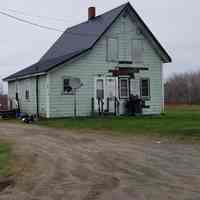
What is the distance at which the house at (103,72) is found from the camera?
23.2 metres

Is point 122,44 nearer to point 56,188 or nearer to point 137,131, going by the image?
point 137,131

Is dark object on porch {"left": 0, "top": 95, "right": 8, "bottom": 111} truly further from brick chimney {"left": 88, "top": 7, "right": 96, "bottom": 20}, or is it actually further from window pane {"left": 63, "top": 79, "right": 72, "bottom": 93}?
brick chimney {"left": 88, "top": 7, "right": 96, "bottom": 20}

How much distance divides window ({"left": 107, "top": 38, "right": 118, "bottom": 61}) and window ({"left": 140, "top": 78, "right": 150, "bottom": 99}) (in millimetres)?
2524

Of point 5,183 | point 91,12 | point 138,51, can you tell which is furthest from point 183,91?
point 5,183

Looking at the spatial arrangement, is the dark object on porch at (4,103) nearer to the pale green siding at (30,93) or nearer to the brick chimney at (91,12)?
the pale green siding at (30,93)

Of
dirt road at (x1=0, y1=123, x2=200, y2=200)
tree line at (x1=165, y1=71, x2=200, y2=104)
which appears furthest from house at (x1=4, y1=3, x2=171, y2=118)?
tree line at (x1=165, y1=71, x2=200, y2=104)

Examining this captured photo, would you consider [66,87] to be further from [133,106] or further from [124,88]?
[133,106]

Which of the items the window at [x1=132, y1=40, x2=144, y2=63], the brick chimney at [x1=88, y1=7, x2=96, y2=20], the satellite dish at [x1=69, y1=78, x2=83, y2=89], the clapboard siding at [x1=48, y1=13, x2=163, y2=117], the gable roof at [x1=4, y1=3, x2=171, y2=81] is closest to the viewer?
the satellite dish at [x1=69, y1=78, x2=83, y2=89]

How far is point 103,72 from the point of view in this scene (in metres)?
24.5

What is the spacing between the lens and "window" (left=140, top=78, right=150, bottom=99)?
85.0 feet

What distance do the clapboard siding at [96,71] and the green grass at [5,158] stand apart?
10.1m

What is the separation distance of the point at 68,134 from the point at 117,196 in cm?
933

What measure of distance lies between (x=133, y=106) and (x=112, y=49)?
3.74 metres

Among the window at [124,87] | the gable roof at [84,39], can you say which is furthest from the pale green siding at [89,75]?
the window at [124,87]
